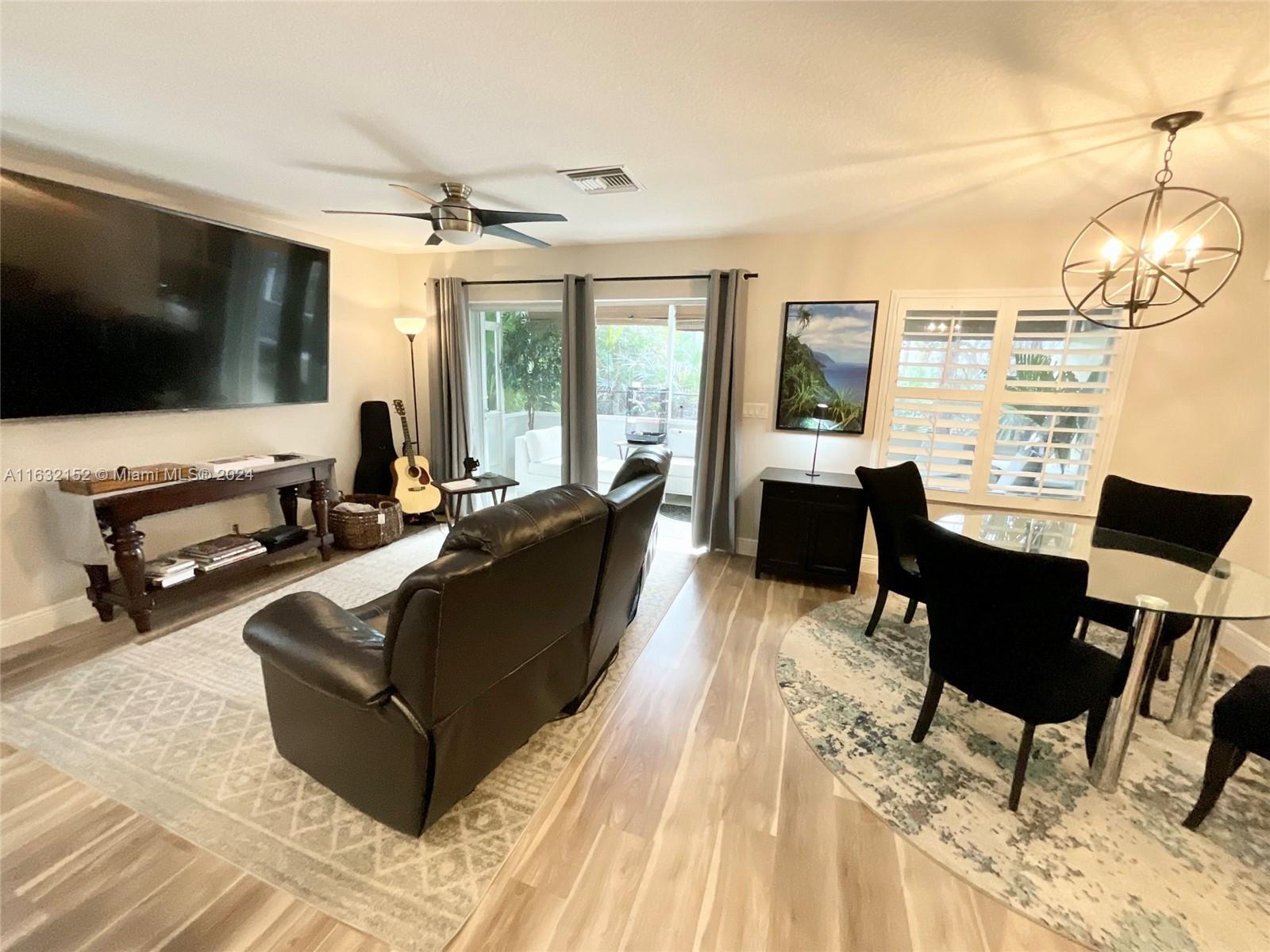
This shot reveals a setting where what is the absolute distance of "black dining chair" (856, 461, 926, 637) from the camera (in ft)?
8.27

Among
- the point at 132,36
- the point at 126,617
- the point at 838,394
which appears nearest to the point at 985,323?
the point at 838,394

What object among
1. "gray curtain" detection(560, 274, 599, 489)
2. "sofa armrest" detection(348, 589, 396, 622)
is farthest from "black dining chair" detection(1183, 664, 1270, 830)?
"gray curtain" detection(560, 274, 599, 489)

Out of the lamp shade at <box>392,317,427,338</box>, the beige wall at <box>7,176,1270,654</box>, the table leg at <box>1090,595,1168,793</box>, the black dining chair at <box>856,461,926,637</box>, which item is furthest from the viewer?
the lamp shade at <box>392,317,427,338</box>

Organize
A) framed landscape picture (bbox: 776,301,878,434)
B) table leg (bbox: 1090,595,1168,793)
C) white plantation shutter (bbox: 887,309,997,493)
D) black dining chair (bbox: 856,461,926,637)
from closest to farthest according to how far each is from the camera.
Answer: table leg (bbox: 1090,595,1168,793)
black dining chair (bbox: 856,461,926,637)
white plantation shutter (bbox: 887,309,997,493)
framed landscape picture (bbox: 776,301,878,434)

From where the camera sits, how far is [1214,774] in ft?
5.23

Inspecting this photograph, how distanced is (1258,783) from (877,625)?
55.2 inches

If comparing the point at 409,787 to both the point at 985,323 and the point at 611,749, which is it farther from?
the point at 985,323

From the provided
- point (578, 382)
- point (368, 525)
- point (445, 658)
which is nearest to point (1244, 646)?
point (445, 658)

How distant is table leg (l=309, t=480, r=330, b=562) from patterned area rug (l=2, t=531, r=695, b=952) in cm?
104

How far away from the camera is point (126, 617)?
2732 millimetres

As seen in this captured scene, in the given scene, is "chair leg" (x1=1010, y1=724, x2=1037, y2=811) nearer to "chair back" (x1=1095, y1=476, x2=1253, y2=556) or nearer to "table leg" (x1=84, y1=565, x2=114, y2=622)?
"chair back" (x1=1095, y1=476, x2=1253, y2=556)

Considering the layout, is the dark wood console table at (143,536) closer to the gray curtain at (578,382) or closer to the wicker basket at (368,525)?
the wicker basket at (368,525)

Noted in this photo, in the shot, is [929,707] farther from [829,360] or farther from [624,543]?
[829,360]

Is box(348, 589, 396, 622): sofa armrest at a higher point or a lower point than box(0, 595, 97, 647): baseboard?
higher
